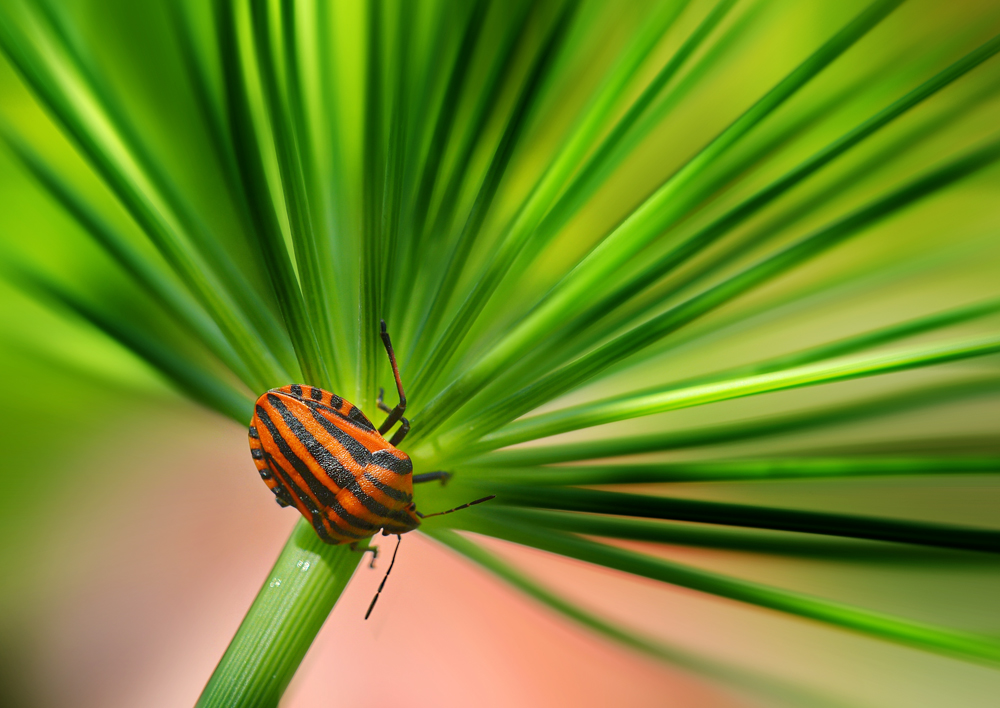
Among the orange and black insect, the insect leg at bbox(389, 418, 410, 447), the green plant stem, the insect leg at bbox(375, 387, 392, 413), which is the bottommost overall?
the green plant stem

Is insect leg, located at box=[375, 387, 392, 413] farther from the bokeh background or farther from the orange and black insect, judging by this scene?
the bokeh background

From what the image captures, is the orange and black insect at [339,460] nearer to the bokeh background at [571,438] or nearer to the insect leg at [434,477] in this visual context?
the insect leg at [434,477]

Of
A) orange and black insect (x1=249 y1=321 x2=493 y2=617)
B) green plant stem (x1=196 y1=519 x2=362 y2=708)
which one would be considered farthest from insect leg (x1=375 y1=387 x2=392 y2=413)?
green plant stem (x1=196 y1=519 x2=362 y2=708)

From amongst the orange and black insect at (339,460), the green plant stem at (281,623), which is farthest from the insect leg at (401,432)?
the green plant stem at (281,623)

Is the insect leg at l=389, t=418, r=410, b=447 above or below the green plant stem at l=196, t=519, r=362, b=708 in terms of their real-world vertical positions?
above

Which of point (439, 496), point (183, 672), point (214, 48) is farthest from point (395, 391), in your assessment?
point (183, 672)

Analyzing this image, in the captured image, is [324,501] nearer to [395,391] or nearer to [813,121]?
[395,391]
